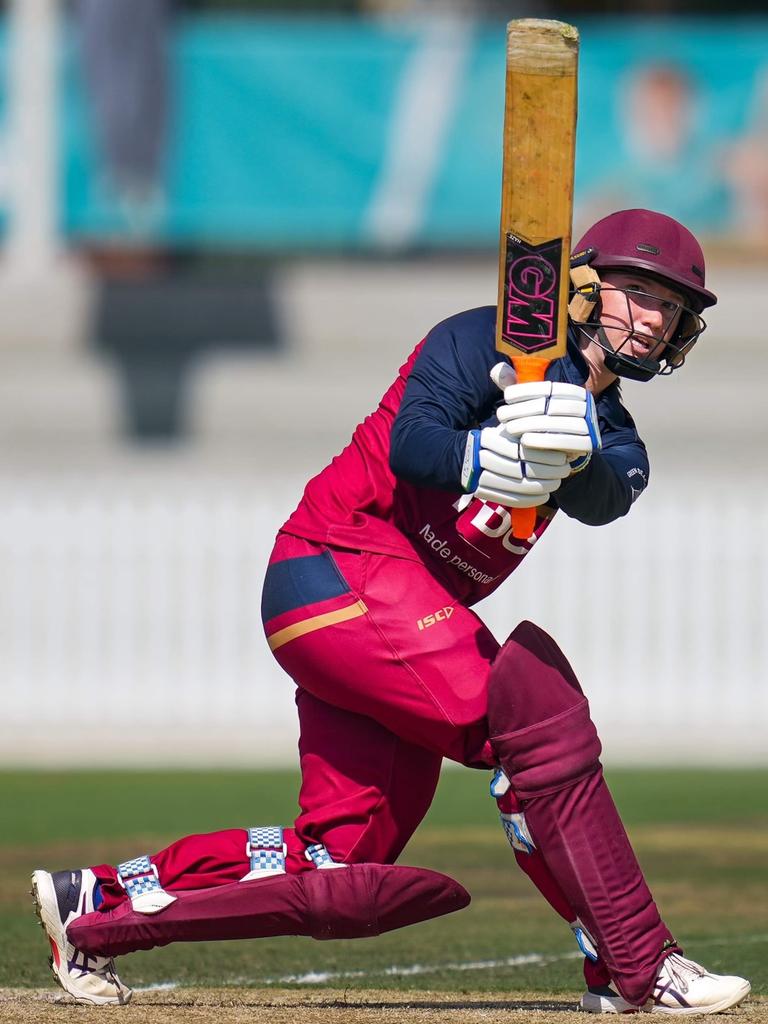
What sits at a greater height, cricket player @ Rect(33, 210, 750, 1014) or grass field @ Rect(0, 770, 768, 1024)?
cricket player @ Rect(33, 210, 750, 1014)

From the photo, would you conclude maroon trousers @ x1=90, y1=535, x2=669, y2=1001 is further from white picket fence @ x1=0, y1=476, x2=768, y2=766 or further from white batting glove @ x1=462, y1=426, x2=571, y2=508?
white picket fence @ x1=0, y1=476, x2=768, y2=766

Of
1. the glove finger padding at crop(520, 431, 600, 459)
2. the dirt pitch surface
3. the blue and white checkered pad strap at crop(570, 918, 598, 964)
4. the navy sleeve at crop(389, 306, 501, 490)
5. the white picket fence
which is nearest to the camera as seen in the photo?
the glove finger padding at crop(520, 431, 600, 459)

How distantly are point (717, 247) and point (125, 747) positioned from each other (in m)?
6.81

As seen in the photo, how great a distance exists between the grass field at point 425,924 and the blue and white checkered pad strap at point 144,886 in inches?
8.4

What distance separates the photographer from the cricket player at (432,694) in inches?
154

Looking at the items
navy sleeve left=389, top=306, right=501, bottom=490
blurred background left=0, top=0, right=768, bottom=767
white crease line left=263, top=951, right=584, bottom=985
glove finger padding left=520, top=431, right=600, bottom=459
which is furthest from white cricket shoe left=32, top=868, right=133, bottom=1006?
blurred background left=0, top=0, right=768, bottom=767

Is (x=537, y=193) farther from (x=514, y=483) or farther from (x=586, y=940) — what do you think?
(x=586, y=940)

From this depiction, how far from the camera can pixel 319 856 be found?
4066mm

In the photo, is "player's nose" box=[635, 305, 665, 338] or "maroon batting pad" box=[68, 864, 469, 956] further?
"player's nose" box=[635, 305, 665, 338]

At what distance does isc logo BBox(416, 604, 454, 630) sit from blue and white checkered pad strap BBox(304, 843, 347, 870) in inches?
20.4

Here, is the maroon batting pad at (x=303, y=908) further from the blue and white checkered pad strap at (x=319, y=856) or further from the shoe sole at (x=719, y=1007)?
the shoe sole at (x=719, y=1007)

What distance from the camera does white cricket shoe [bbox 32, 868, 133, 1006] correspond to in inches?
163

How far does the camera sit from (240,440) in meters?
14.5

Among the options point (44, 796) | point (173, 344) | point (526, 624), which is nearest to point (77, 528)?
point (44, 796)
